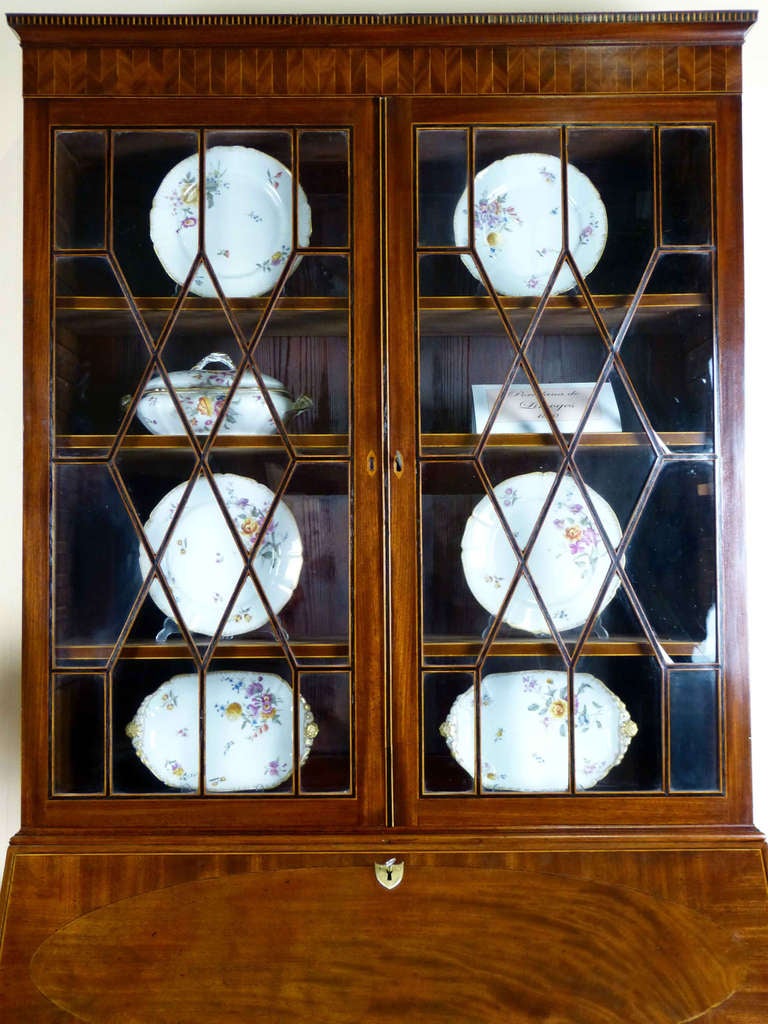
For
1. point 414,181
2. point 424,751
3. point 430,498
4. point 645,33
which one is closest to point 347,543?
point 430,498

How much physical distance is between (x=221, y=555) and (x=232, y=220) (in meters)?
0.41

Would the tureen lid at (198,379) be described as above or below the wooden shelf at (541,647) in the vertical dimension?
above

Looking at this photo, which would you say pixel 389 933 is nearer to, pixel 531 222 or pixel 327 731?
pixel 327 731

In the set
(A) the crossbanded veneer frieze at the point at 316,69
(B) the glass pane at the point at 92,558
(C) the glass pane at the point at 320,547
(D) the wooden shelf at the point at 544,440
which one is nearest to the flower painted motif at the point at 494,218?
(A) the crossbanded veneer frieze at the point at 316,69

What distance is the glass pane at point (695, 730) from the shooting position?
0.98 metres

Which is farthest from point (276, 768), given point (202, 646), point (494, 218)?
point (494, 218)

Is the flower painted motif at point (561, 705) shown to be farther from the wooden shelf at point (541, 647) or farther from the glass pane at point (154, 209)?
the glass pane at point (154, 209)

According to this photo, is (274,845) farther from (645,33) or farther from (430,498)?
(645,33)

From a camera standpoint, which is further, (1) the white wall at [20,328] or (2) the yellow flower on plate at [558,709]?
(1) the white wall at [20,328]

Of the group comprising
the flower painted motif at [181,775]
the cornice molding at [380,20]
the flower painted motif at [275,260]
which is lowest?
the flower painted motif at [181,775]

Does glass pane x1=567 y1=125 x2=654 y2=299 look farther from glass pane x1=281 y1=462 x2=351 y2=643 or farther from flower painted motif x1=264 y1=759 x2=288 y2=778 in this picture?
flower painted motif x1=264 y1=759 x2=288 y2=778

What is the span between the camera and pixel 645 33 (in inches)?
38.4

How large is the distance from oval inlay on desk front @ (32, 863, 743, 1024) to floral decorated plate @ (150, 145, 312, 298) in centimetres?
71

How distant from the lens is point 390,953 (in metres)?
0.95
